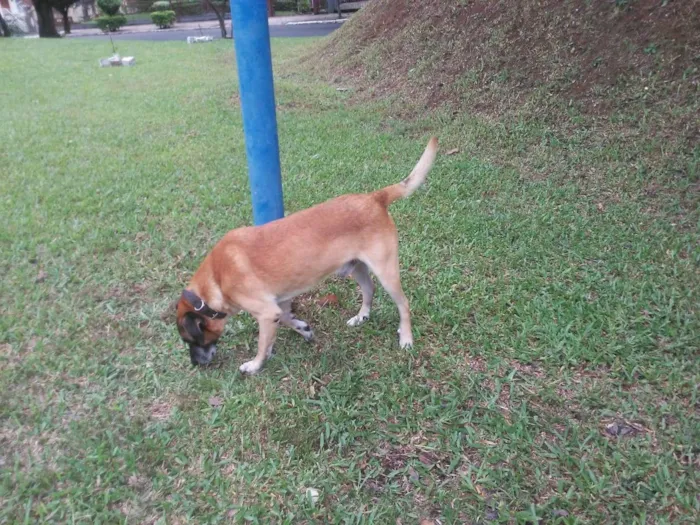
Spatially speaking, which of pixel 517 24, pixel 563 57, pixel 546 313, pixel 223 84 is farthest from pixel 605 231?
pixel 223 84

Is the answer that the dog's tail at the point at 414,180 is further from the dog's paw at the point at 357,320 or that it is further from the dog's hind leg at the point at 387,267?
the dog's paw at the point at 357,320

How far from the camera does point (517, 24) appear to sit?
27.1ft

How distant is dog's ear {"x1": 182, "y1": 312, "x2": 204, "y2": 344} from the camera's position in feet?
10.3

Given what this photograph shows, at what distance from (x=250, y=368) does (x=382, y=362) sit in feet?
2.83

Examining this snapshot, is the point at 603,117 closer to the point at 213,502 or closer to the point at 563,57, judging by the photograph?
the point at 563,57

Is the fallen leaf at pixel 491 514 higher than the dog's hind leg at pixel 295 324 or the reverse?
the reverse

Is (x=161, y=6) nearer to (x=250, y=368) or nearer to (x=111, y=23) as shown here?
(x=111, y=23)

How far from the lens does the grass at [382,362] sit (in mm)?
2576

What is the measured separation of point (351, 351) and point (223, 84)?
8842 millimetres

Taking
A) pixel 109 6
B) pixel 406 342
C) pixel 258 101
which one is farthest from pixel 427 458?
pixel 109 6

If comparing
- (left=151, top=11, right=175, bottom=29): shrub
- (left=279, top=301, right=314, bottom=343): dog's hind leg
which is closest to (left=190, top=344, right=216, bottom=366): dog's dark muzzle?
(left=279, top=301, right=314, bottom=343): dog's hind leg

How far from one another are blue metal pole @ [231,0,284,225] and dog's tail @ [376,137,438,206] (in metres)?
0.84

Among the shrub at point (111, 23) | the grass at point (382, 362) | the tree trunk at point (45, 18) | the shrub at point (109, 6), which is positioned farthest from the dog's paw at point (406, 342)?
the shrub at point (109, 6)

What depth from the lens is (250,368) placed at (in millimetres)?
3359
